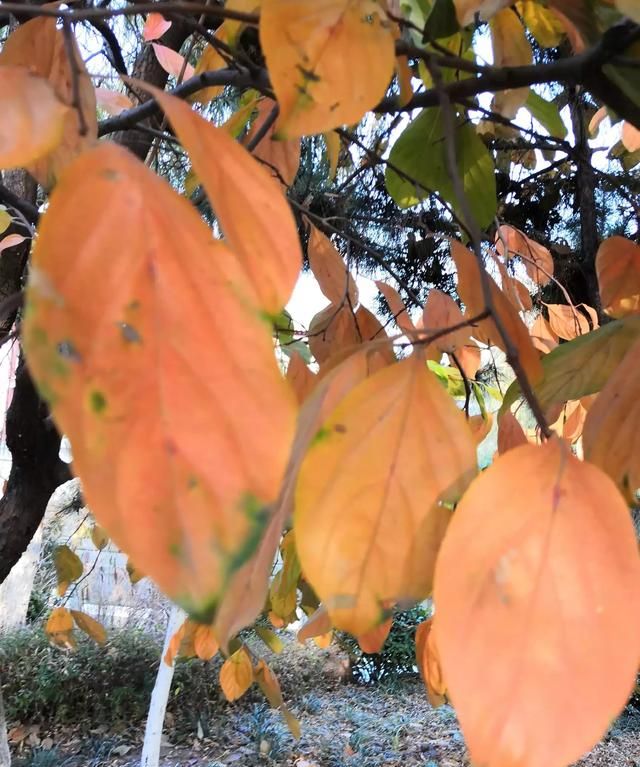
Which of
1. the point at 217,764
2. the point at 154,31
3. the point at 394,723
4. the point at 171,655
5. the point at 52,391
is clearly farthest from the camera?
the point at 394,723

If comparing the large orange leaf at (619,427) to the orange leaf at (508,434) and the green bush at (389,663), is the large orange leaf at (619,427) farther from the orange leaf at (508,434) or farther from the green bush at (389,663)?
the green bush at (389,663)

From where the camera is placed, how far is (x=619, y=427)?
20cm

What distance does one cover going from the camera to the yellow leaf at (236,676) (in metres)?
0.89

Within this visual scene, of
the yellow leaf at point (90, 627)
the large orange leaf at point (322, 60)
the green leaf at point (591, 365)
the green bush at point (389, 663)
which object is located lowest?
the green bush at point (389, 663)

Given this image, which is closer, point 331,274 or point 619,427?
point 619,427

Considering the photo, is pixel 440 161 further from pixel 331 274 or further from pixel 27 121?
pixel 27 121

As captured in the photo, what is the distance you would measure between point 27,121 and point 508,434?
0.96ft

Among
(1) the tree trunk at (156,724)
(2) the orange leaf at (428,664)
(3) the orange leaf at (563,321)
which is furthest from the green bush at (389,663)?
(2) the orange leaf at (428,664)

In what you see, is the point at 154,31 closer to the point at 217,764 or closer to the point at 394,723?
the point at 217,764

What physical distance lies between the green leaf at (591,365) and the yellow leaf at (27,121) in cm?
22

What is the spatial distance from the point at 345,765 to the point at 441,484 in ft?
7.68

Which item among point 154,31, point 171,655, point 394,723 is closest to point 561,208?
point 154,31

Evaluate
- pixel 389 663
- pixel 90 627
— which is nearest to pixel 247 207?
pixel 90 627

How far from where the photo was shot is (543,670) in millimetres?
122
